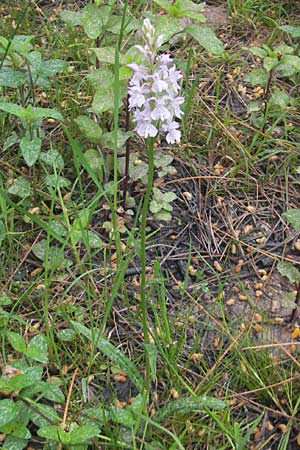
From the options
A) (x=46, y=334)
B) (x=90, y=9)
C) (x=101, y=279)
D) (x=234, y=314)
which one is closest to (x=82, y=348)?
(x=46, y=334)

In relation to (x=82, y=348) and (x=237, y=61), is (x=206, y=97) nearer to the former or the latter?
(x=237, y=61)

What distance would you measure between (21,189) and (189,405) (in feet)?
2.83

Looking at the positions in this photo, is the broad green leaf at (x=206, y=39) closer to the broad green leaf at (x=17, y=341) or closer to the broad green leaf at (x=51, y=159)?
the broad green leaf at (x=51, y=159)

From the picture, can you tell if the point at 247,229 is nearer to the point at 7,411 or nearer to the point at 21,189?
the point at 21,189

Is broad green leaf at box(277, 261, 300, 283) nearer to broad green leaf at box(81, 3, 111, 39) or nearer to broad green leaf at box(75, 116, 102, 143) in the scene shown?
broad green leaf at box(75, 116, 102, 143)

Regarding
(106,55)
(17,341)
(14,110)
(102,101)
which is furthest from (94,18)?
(17,341)

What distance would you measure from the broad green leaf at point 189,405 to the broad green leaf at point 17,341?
14.4 inches

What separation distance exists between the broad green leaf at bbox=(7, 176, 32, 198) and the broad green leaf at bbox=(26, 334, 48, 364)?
536 mm

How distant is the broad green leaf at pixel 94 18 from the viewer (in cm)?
201

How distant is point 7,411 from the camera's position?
1.47 m

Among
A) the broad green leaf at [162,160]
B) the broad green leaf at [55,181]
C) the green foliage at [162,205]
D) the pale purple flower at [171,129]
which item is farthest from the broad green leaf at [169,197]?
the pale purple flower at [171,129]

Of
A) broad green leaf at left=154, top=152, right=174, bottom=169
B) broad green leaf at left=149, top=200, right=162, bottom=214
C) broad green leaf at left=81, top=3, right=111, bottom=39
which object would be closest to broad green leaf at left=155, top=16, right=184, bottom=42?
broad green leaf at left=81, top=3, right=111, bottom=39

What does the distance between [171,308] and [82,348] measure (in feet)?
0.97

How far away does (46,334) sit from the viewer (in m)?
1.71
